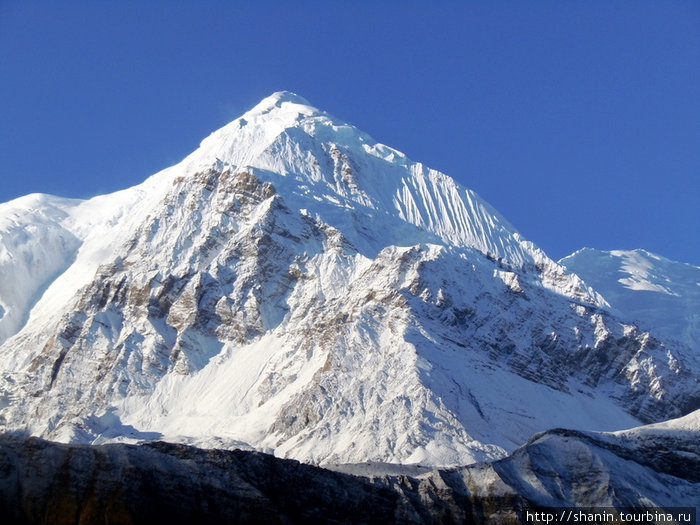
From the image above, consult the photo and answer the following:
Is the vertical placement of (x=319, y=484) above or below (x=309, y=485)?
above

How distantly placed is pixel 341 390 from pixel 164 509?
90.3 m

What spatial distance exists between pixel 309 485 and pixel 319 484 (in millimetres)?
762

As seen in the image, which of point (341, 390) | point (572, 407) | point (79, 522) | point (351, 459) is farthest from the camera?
point (572, 407)

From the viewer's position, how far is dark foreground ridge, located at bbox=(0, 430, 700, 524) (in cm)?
7919

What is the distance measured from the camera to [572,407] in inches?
7446

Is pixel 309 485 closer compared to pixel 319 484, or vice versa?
pixel 309 485

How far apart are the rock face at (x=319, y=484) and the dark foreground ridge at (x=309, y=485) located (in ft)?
0.27

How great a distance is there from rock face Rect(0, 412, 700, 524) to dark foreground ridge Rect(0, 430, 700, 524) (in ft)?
0.27

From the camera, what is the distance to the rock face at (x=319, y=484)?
79.2 m

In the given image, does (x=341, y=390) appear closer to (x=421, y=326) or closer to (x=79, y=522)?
(x=421, y=326)

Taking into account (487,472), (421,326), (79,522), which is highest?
(421,326)

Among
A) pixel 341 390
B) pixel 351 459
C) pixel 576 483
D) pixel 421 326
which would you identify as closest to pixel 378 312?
pixel 421 326

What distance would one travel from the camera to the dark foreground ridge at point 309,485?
7919 cm

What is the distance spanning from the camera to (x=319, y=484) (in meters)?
87.6
